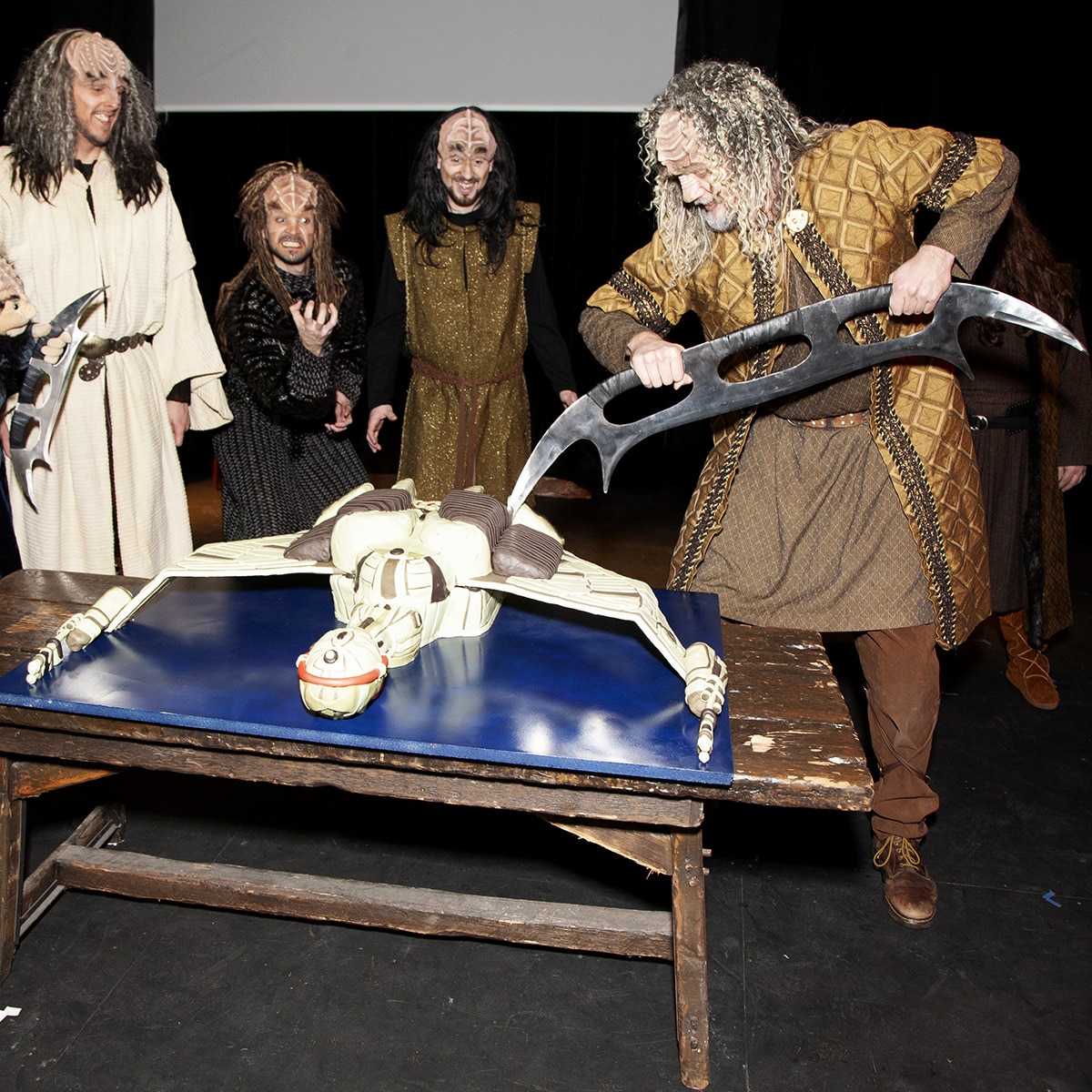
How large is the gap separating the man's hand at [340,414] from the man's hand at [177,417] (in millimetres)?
408

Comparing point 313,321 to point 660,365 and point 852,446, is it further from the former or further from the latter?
point 852,446

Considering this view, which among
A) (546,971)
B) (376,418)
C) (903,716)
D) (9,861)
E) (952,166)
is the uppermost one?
(952,166)

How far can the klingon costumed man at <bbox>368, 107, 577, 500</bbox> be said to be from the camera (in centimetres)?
294

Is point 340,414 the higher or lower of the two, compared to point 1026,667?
higher

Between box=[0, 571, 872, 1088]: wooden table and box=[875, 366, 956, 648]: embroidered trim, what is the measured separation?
11.6 inches

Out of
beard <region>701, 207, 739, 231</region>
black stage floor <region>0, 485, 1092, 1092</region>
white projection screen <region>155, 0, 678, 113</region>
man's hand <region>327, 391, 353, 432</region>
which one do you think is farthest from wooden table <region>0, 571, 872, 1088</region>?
white projection screen <region>155, 0, 678, 113</region>

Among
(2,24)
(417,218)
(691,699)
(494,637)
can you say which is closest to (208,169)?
(2,24)

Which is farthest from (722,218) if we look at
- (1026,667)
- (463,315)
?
(1026,667)

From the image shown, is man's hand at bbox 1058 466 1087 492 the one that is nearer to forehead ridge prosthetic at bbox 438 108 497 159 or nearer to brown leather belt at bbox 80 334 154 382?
forehead ridge prosthetic at bbox 438 108 497 159

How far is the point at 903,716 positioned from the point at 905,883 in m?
0.39

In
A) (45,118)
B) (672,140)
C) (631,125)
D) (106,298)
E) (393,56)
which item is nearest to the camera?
(672,140)

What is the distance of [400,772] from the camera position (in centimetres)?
164

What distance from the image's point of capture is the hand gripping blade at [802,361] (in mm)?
1793

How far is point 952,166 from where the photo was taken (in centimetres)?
187
